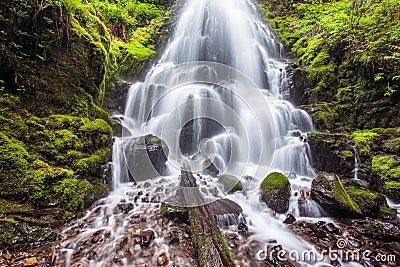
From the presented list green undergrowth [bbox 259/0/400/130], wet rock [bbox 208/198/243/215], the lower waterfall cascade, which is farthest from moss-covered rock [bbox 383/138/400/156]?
wet rock [bbox 208/198/243/215]

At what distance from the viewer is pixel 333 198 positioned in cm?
430

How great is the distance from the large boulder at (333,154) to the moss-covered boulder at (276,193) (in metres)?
2.41

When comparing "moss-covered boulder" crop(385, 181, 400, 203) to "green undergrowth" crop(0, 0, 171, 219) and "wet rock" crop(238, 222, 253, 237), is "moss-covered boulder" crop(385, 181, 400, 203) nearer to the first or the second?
"wet rock" crop(238, 222, 253, 237)

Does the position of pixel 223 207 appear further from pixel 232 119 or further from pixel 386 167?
pixel 386 167

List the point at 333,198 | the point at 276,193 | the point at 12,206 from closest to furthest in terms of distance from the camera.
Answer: the point at 12,206
the point at 333,198
the point at 276,193

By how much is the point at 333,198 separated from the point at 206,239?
3090mm

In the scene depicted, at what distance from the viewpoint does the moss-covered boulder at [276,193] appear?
4589mm

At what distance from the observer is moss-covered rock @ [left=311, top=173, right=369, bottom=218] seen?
163 inches

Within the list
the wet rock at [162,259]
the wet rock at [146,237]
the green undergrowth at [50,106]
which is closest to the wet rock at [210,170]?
the green undergrowth at [50,106]

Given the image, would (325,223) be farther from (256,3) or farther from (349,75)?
(256,3)

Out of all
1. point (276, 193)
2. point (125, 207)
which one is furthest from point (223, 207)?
point (125, 207)

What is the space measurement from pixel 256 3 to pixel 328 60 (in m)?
11.8

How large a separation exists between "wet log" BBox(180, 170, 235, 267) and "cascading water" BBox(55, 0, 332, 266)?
38cm

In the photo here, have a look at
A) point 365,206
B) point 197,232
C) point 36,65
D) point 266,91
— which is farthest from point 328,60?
point 36,65
